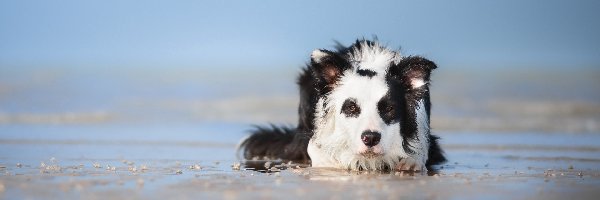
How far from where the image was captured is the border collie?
7383 mm

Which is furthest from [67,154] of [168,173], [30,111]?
[30,111]

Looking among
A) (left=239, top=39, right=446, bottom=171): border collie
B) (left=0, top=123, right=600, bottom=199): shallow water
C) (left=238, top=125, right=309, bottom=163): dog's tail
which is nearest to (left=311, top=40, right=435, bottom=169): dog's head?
(left=239, top=39, right=446, bottom=171): border collie

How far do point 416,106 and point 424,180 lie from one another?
4.56 feet

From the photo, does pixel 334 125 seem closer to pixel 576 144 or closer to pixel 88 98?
pixel 576 144

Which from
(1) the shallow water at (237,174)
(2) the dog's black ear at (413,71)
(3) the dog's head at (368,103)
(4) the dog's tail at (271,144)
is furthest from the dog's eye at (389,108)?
(4) the dog's tail at (271,144)

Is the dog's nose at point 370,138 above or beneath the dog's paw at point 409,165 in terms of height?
above

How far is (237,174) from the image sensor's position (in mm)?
6969

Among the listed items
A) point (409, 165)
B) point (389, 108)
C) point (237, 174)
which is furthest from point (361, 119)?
point (237, 174)

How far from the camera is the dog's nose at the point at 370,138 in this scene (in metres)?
7.19

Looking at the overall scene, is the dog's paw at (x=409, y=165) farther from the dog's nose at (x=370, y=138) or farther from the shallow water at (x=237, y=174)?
the dog's nose at (x=370, y=138)

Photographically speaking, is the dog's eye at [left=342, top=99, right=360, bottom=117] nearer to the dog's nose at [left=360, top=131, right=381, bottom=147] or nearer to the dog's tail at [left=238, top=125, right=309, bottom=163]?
the dog's nose at [left=360, top=131, right=381, bottom=147]

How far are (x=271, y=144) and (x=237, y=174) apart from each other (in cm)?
284

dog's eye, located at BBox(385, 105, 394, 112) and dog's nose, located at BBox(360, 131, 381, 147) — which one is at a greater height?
dog's eye, located at BBox(385, 105, 394, 112)

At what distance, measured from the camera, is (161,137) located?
1288cm
